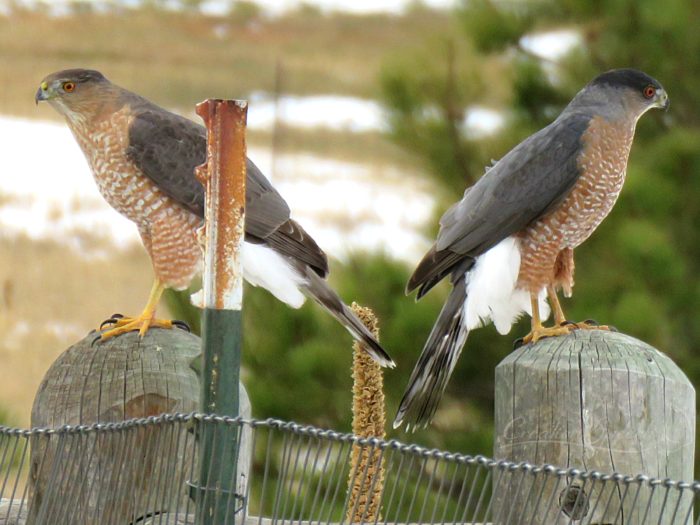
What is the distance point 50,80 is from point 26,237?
25.6 feet

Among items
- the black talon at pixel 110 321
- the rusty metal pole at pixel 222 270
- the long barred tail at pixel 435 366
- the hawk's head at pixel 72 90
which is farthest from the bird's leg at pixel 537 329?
the hawk's head at pixel 72 90

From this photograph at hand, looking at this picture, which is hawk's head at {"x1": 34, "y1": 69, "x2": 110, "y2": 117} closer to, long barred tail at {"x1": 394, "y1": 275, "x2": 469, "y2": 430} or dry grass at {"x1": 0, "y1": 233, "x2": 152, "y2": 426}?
long barred tail at {"x1": 394, "y1": 275, "x2": 469, "y2": 430}

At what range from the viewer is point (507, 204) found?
376 centimetres

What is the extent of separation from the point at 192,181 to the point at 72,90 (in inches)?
22.2

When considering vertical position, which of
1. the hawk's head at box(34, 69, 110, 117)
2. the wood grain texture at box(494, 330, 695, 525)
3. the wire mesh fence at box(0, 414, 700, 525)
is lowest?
the wire mesh fence at box(0, 414, 700, 525)

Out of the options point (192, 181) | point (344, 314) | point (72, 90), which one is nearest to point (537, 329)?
point (344, 314)

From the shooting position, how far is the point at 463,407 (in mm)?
5590

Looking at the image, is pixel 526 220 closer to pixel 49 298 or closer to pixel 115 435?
pixel 115 435

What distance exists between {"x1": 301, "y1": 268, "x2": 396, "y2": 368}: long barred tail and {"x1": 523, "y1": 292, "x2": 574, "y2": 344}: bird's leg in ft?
1.68

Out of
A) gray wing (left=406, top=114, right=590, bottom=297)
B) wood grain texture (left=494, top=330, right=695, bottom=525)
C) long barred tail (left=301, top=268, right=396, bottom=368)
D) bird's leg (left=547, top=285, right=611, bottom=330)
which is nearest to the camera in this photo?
wood grain texture (left=494, top=330, right=695, bottom=525)

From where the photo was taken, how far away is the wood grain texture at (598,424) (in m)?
2.50

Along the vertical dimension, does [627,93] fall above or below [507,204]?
A: above

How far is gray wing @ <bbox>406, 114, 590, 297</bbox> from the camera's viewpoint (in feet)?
12.3

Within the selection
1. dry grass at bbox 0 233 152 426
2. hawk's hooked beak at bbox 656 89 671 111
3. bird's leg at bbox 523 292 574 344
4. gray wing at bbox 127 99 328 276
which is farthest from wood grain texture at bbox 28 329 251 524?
dry grass at bbox 0 233 152 426
